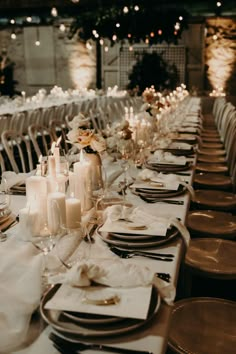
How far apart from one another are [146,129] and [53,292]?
2.63m

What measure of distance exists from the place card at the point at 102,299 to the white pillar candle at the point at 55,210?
0.45 metres

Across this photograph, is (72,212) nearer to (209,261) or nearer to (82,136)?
(82,136)

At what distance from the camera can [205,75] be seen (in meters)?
12.4

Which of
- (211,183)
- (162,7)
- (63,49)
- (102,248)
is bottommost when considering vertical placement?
(211,183)

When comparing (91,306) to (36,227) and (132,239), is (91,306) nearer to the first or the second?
(132,239)

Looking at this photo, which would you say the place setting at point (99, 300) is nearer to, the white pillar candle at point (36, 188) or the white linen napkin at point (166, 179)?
the white pillar candle at point (36, 188)

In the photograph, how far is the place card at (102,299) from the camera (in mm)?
1104

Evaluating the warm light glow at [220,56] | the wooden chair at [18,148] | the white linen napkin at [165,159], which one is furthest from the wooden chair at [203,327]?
the warm light glow at [220,56]

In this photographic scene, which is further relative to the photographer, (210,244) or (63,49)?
(63,49)

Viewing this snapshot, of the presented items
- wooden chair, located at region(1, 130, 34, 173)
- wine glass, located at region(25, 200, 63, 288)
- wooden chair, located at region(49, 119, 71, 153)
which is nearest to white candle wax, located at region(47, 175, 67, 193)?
wine glass, located at region(25, 200, 63, 288)

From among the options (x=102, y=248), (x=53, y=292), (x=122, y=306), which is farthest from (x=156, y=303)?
(x=102, y=248)

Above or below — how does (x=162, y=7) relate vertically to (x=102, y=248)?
above

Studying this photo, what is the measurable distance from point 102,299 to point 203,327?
2.36 feet

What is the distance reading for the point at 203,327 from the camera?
171cm
